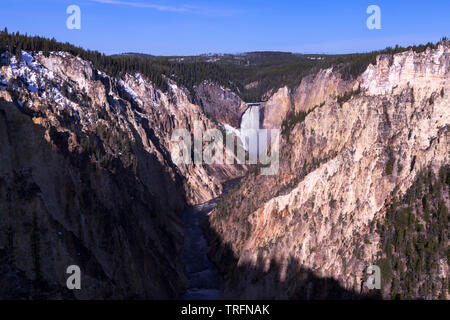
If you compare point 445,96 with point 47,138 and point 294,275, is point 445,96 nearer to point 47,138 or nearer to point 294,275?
point 294,275

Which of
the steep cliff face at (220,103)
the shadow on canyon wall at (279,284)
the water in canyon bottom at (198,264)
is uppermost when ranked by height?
the steep cliff face at (220,103)

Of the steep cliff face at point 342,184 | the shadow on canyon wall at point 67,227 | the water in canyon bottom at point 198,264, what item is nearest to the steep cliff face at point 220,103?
the water in canyon bottom at point 198,264

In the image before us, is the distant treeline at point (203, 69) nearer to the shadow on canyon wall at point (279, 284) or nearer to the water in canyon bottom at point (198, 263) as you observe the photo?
the shadow on canyon wall at point (279, 284)

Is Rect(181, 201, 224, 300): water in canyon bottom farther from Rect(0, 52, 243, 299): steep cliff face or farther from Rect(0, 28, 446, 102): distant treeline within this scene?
Rect(0, 28, 446, 102): distant treeline

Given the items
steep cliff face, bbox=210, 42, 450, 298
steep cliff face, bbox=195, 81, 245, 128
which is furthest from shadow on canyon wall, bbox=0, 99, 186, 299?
steep cliff face, bbox=195, 81, 245, 128

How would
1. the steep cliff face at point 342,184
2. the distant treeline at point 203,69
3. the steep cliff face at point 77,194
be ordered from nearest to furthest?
the steep cliff face at point 77,194 → the steep cliff face at point 342,184 → the distant treeline at point 203,69
